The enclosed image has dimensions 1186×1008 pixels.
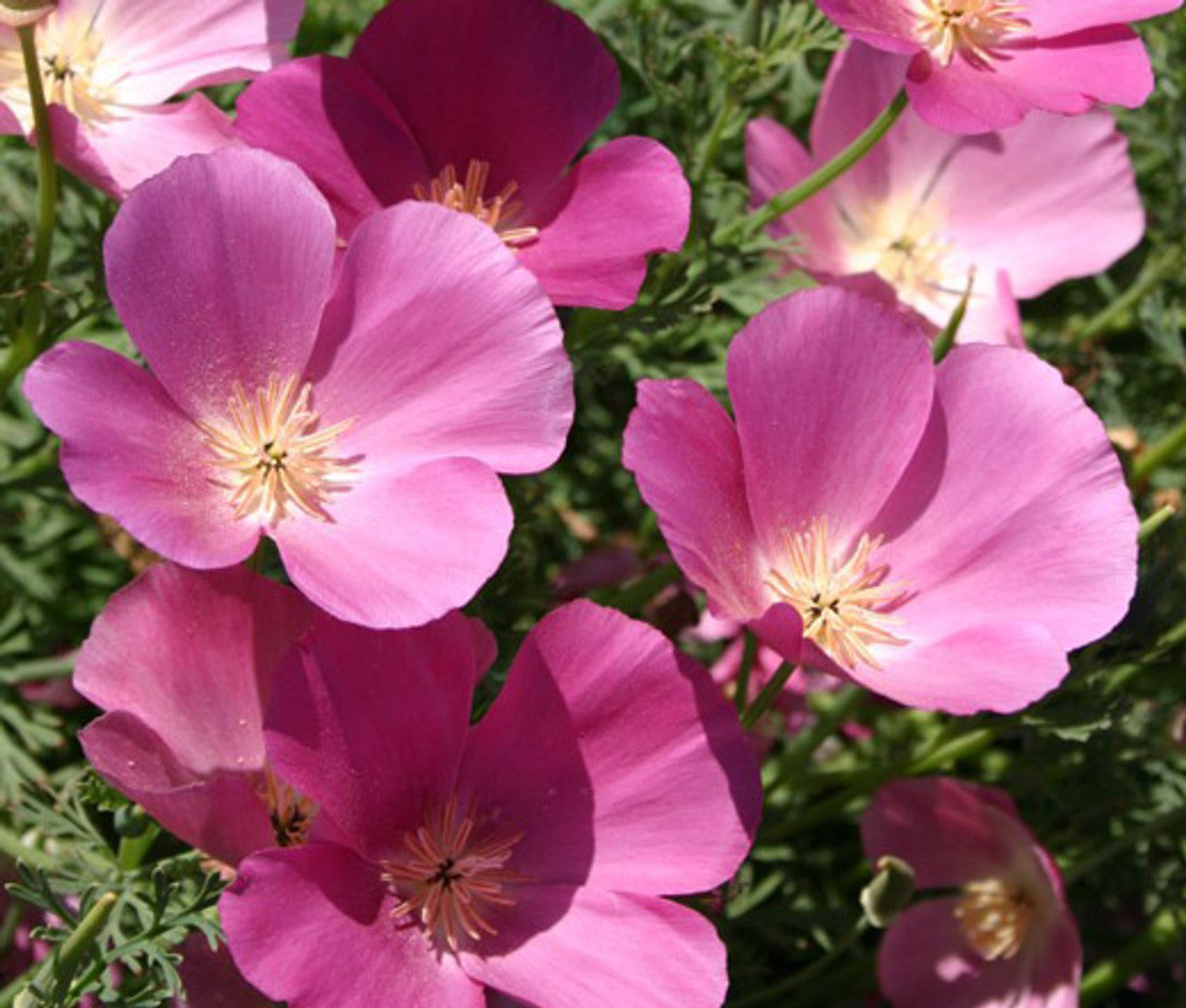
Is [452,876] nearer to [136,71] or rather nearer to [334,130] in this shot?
[334,130]

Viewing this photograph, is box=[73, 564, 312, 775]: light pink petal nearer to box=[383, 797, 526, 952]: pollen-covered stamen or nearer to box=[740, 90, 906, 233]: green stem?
box=[383, 797, 526, 952]: pollen-covered stamen

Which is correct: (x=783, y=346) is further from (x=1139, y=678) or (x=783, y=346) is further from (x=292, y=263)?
(x=1139, y=678)

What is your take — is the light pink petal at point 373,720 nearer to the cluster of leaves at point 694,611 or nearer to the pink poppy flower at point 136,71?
the cluster of leaves at point 694,611

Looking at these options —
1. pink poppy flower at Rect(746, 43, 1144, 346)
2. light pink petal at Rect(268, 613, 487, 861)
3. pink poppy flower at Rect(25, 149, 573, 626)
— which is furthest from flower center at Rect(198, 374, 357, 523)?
pink poppy flower at Rect(746, 43, 1144, 346)

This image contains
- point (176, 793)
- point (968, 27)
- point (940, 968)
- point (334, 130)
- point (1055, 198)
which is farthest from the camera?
point (1055, 198)

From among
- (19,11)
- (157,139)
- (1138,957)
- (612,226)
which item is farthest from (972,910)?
(19,11)

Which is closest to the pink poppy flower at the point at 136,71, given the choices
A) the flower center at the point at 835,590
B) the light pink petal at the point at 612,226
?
the light pink petal at the point at 612,226

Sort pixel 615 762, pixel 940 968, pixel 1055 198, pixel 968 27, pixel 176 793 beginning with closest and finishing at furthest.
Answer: pixel 176 793
pixel 615 762
pixel 968 27
pixel 940 968
pixel 1055 198
